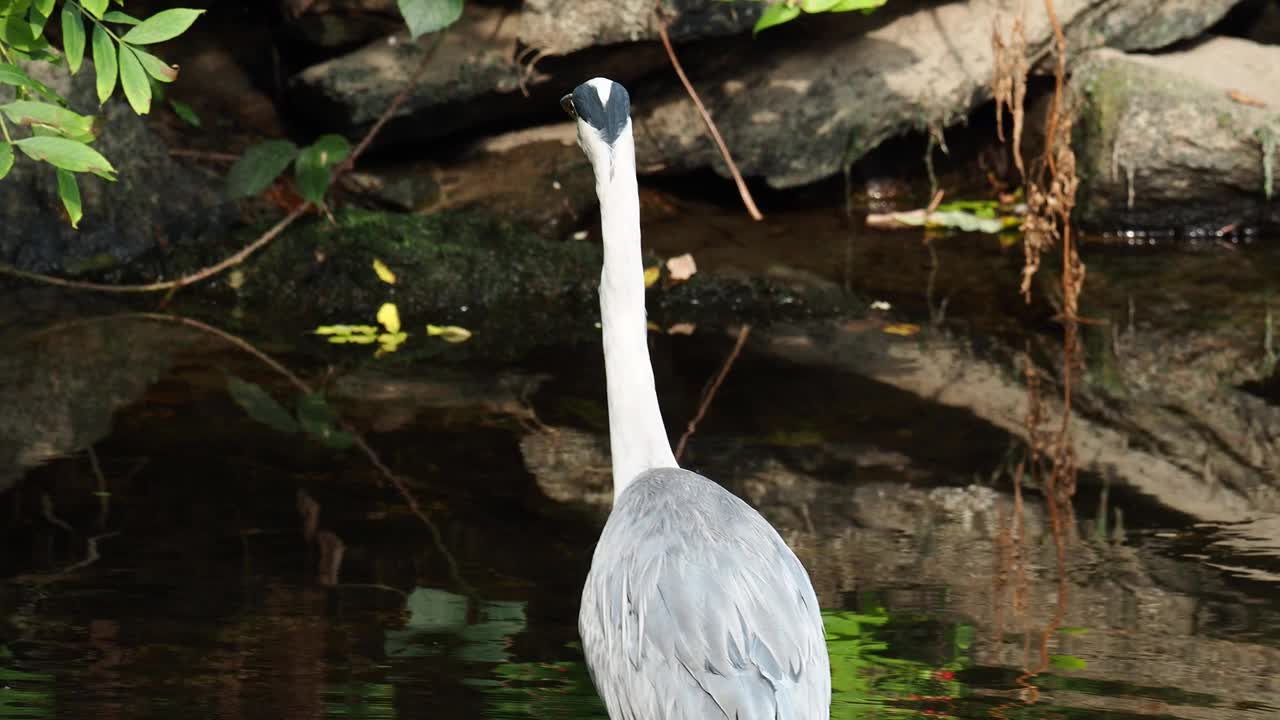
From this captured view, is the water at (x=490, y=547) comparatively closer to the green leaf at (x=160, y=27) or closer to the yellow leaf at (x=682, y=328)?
the yellow leaf at (x=682, y=328)

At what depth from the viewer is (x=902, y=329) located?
679 cm

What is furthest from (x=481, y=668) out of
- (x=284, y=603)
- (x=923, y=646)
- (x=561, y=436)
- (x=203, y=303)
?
(x=203, y=303)

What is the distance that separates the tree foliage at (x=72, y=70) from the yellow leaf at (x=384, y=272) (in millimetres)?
3652

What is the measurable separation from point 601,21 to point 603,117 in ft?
15.4

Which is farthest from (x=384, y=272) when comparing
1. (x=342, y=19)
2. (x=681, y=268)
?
(x=342, y=19)

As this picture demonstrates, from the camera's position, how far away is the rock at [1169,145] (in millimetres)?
8070

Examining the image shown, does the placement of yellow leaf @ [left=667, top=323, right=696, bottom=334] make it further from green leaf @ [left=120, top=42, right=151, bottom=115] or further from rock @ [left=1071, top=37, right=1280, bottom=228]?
green leaf @ [left=120, top=42, right=151, bottom=115]

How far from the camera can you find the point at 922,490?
5121 millimetres

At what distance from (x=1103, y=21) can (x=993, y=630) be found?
546cm

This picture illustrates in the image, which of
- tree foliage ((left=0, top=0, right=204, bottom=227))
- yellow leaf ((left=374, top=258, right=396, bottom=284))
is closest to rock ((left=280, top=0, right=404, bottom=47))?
yellow leaf ((left=374, top=258, right=396, bottom=284))

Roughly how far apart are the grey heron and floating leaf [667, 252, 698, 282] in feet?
12.0

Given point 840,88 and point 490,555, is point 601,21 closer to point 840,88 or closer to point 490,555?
point 840,88

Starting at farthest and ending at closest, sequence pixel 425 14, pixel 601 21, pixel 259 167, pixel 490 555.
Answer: pixel 601 21 → pixel 259 167 → pixel 425 14 → pixel 490 555

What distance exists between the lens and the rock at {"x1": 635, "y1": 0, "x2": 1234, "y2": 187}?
8.51 meters
